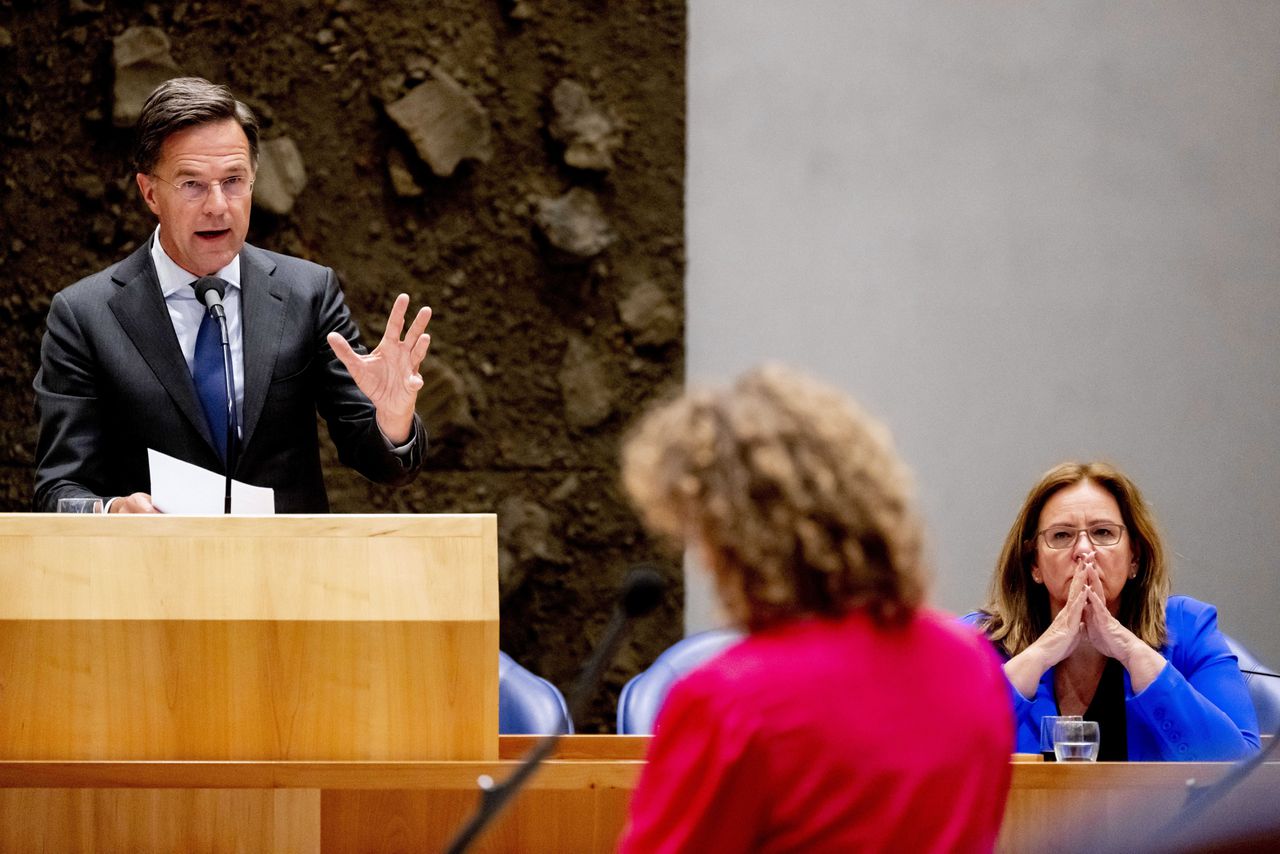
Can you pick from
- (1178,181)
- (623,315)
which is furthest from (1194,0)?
(623,315)

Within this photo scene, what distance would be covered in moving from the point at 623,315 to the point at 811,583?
117 inches

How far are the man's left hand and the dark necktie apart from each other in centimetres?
27

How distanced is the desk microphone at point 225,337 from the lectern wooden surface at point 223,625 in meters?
0.48

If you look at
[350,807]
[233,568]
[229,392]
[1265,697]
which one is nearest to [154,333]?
[229,392]

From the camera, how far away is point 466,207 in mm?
4027

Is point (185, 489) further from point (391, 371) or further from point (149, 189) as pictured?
point (149, 189)

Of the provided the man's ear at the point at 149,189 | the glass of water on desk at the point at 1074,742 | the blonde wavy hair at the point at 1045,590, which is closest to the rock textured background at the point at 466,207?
the man's ear at the point at 149,189

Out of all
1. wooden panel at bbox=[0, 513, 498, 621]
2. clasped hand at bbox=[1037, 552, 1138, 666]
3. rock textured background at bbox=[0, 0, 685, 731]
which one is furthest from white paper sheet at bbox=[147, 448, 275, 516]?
rock textured background at bbox=[0, 0, 685, 731]

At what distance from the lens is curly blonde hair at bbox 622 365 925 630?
113 centimetres

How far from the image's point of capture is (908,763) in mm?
1095

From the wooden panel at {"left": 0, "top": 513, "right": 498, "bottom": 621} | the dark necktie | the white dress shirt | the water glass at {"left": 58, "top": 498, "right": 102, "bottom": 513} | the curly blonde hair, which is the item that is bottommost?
the wooden panel at {"left": 0, "top": 513, "right": 498, "bottom": 621}

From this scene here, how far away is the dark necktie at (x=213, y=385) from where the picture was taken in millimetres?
2609

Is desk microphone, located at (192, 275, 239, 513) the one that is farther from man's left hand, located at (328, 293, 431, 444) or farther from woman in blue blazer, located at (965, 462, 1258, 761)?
woman in blue blazer, located at (965, 462, 1258, 761)

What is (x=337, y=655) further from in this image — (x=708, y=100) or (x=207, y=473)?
(x=708, y=100)
